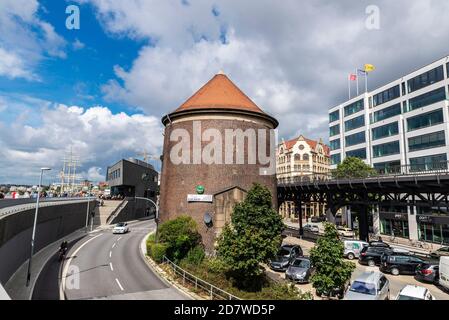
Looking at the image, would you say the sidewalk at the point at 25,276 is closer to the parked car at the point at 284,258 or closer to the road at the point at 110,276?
the road at the point at 110,276

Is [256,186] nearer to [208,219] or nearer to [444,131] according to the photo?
[208,219]

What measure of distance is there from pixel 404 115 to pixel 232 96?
36.6 metres

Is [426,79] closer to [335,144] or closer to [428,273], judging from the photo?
[335,144]

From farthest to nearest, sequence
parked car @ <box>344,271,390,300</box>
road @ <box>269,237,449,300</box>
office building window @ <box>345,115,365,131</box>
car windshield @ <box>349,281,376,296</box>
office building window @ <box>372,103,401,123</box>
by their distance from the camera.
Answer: office building window @ <box>345,115,365,131</box> < office building window @ <box>372,103,401,123</box> < road @ <box>269,237,449,300</box> < car windshield @ <box>349,281,376,296</box> < parked car @ <box>344,271,390,300</box>

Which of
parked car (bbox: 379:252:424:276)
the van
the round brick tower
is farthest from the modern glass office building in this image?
the van

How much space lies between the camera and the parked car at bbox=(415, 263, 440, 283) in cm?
2228

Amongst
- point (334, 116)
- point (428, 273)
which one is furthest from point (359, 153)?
point (428, 273)

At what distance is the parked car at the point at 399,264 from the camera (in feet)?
82.8

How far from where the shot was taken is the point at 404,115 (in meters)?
54.0

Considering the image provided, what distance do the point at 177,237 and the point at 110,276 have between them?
6.38 metres

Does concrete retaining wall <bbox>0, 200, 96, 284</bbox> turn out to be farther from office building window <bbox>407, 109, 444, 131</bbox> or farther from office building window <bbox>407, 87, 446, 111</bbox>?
office building window <bbox>407, 87, 446, 111</bbox>

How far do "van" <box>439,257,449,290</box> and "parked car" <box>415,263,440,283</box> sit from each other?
1.45 m
